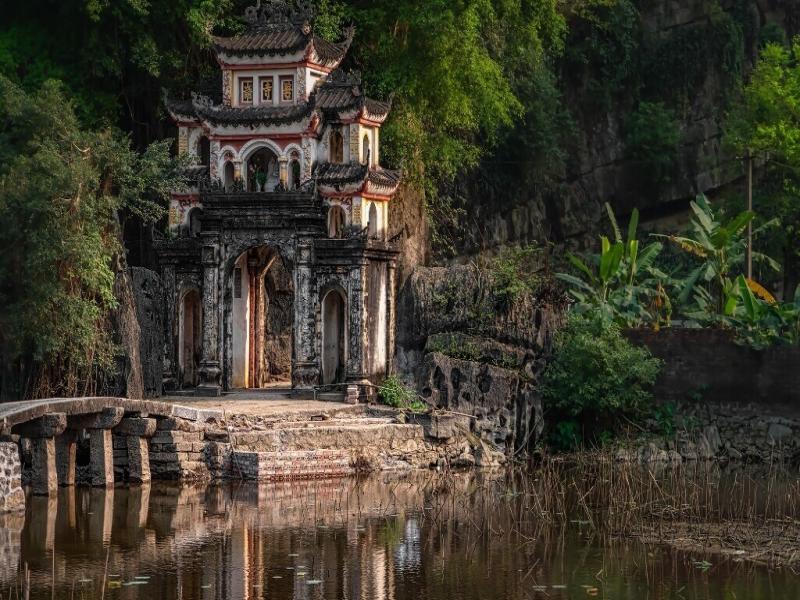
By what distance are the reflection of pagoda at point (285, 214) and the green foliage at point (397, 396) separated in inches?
17.4

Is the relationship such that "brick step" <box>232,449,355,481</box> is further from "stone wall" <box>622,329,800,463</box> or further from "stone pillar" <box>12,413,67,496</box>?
"stone wall" <box>622,329,800,463</box>

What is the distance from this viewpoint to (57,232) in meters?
31.6

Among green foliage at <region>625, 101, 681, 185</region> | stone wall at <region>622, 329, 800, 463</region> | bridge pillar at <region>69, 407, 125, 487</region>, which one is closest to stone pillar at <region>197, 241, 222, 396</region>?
bridge pillar at <region>69, 407, 125, 487</region>

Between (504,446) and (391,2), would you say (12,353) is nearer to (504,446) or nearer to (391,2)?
(504,446)

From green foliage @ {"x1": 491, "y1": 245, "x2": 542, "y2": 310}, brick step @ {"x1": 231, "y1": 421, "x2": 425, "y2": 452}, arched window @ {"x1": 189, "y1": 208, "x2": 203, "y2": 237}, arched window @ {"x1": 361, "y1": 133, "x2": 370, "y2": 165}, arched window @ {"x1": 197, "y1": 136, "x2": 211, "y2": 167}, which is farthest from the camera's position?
arched window @ {"x1": 197, "y1": 136, "x2": 211, "y2": 167}

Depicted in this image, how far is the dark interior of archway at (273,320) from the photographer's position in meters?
37.9

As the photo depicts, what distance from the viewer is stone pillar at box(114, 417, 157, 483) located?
2978cm

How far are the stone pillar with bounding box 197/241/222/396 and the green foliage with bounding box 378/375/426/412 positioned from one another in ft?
11.9

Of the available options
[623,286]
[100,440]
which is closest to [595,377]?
[623,286]

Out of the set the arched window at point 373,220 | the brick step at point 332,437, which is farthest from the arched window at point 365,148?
the brick step at point 332,437

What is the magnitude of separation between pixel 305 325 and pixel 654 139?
2258 centimetres

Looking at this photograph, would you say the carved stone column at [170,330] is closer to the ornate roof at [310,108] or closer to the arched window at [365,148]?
the ornate roof at [310,108]

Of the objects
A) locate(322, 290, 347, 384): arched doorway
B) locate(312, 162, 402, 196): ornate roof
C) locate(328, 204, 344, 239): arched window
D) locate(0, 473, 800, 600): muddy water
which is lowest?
locate(0, 473, 800, 600): muddy water

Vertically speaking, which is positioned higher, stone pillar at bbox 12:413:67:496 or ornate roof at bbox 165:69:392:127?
ornate roof at bbox 165:69:392:127
